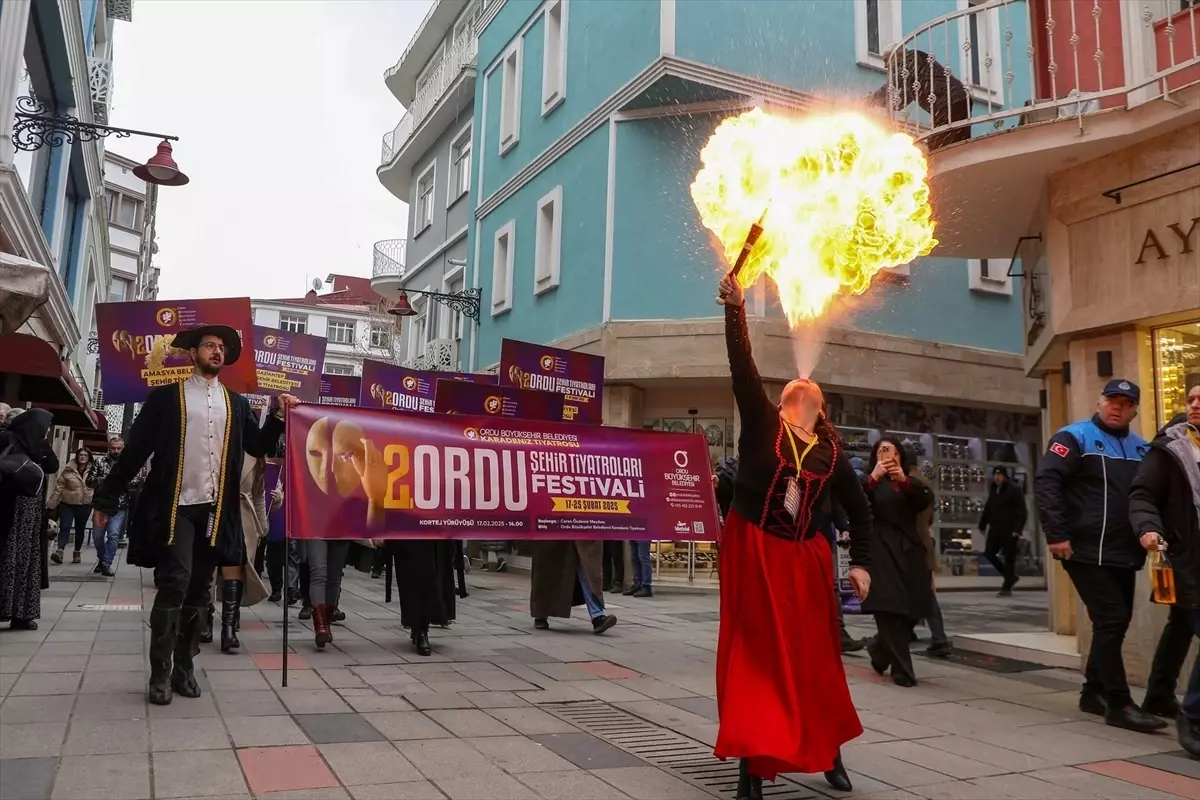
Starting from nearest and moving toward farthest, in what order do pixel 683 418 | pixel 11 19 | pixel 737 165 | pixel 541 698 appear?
pixel 541 698 → pixel 737 165 → pixel 11 19 → pixel 683 418

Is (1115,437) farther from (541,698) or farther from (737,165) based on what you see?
(541,698)

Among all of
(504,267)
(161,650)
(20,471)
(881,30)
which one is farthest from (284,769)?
(504,267)

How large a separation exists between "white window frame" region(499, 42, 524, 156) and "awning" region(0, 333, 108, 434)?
400 inches

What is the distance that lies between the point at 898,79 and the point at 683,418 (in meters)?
7.46

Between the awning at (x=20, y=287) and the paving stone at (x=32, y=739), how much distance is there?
2.02m

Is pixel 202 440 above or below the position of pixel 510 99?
below

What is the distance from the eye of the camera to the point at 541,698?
5.92m

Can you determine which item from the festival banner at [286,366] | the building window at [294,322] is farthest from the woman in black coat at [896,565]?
the building window at [294,322]

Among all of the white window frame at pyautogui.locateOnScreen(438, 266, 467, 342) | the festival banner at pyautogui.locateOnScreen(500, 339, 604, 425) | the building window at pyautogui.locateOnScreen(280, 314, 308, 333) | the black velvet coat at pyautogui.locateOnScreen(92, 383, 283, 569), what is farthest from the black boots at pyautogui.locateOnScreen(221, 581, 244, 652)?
the building window at pyautogui.locateOnScreen(280, 314, 308, 333)

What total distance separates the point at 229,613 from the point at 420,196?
23121mm

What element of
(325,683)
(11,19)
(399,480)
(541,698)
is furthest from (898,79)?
(11,19)

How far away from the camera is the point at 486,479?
24.5 feet

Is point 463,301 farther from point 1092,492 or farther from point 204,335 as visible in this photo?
point 1092,492

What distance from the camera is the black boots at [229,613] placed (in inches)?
281
